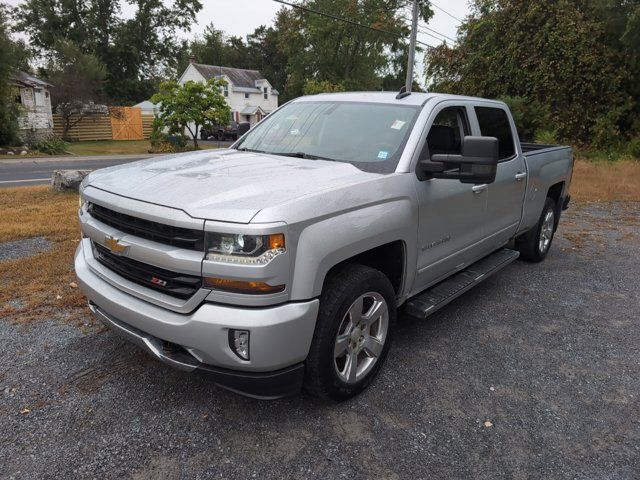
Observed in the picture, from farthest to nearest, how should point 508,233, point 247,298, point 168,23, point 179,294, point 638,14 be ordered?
point 168,23, point 638,14, point 508,233, point 179,294, point 247,298

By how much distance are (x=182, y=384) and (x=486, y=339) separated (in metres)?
2.32

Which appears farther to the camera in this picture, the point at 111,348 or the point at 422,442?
the point at 111,348

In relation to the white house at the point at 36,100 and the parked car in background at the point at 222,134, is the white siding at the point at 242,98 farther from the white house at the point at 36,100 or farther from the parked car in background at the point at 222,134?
the white house at the point at 36,100

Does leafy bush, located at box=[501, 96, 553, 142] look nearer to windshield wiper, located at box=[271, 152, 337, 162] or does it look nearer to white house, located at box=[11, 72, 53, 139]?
windshield wiper, located at box=[271, 152, 337, 162]

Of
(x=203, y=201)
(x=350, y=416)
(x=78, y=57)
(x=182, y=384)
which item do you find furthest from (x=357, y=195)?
(x=78, y=57)

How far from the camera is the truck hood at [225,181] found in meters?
2.36

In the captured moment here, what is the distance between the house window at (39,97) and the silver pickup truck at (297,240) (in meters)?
33.9

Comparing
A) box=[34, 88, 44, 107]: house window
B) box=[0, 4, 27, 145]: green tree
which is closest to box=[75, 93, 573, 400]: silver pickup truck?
box=[0, 4, 27, 145]: green tree

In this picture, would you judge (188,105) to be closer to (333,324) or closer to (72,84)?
(72,84)

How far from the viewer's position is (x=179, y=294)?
243cm

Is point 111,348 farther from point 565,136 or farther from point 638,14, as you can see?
point 565,136

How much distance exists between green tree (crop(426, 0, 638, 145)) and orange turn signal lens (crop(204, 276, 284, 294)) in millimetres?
18829

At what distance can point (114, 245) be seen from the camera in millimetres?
Result: 2648

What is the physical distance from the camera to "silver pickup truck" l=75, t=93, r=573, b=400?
2.29 m
